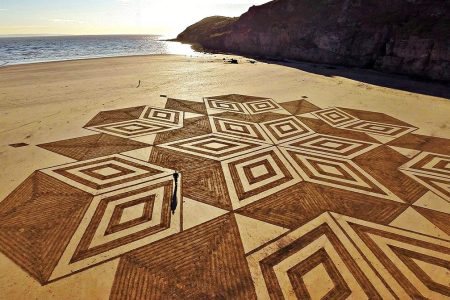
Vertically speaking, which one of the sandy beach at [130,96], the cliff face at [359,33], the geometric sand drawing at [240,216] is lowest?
the geometric sand drawing at [240,216]

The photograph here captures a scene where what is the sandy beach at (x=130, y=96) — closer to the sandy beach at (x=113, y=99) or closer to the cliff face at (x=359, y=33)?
the sandy beach at (x=113, y=99)

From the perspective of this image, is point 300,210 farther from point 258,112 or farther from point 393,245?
point 258,112

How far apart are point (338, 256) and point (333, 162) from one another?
5439 mm

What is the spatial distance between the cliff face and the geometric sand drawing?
23.8 m

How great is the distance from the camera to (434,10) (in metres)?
34.6

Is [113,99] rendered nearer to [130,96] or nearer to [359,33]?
[130,96]

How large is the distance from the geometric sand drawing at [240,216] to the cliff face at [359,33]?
936 inches

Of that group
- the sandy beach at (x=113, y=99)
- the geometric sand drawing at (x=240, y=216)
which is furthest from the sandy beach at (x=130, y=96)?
the geometric sand drawing at (x=240, y=216)

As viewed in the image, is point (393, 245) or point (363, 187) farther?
point (363, 187)

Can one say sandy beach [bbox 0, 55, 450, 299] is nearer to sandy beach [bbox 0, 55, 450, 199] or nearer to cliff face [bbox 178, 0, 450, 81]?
sandy beach [bbox 0, 55, 450, 199]

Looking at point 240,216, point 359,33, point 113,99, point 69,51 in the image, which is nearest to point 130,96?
point 113,99

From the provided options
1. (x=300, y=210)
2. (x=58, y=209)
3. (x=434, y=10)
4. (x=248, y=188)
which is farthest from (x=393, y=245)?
(x=434, y=10)

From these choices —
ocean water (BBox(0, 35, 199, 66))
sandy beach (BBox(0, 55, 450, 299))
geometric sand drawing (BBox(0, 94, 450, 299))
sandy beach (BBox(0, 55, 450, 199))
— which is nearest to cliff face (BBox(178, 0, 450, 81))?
sandy beach (BBox(0, 55, 450, 299))

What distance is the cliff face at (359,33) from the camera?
31.7 metres
